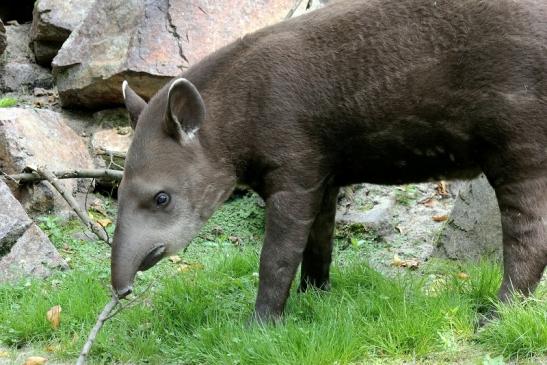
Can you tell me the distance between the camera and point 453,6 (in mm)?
5469

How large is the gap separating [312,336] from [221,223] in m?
3.85

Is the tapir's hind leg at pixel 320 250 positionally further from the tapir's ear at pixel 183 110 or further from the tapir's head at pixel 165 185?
the tapir's ear at pixel 183 110

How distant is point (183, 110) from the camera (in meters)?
5.63

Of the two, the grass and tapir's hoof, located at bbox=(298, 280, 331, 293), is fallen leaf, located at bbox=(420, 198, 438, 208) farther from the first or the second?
tapir's hoof, located at bbox=(298, 280, 331, 293)

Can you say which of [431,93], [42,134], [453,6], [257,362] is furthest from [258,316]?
[42,134]

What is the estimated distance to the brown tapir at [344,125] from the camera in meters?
5.32

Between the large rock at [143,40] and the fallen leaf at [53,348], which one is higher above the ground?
the large rock at [143,40]

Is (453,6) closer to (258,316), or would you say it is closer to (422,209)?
(258,316)

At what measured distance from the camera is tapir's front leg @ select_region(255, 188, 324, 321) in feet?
18.6

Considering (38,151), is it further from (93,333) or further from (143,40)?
(93,333)

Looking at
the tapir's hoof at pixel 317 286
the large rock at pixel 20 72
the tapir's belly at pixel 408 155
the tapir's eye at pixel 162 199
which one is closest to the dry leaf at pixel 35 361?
the tapir's eye at pixel 162 199

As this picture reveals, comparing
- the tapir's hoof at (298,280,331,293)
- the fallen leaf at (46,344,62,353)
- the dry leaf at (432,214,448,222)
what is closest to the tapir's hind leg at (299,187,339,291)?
the tapir's hoof at (298,280,331,293)

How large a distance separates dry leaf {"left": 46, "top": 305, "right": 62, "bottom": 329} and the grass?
0.04 meters

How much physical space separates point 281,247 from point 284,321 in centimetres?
50
